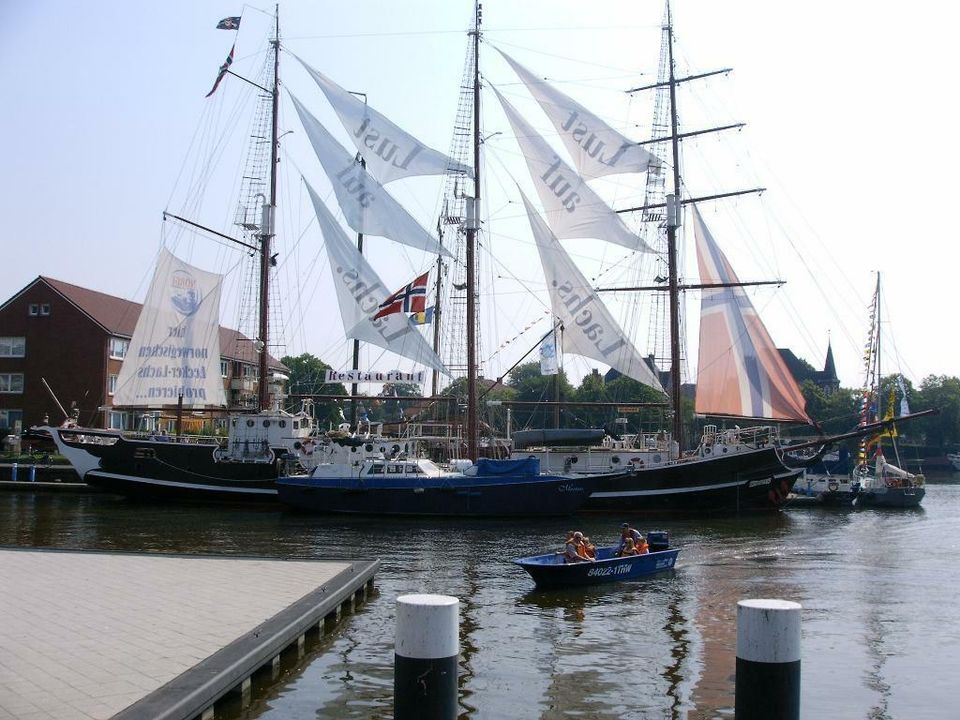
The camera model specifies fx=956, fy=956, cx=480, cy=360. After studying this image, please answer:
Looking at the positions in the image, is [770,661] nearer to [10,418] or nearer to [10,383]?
[10,383]

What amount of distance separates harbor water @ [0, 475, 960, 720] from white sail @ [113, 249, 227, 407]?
24.1 feet

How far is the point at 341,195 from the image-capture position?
54.4 metres

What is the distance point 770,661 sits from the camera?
8711 millimetres

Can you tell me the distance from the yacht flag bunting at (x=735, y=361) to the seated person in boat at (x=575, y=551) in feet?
93.3

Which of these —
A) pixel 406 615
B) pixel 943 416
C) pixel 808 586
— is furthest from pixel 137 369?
pixel 943 416

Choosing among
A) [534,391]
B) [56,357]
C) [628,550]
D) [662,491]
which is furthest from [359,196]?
[534,391]

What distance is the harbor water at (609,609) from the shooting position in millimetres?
14195

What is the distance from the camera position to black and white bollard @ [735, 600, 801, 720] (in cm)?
870

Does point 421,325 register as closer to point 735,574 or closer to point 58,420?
point 735,574

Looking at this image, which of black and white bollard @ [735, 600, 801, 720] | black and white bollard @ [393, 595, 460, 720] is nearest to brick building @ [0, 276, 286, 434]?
black and white bollard @ [393, 595, 460, 720]

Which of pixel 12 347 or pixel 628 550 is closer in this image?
pixel 628 550

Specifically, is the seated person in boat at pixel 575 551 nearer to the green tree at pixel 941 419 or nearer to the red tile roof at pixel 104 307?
the red tile roof at pixel 104 307

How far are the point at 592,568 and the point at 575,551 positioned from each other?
0.59 m

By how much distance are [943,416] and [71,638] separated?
12246cm
